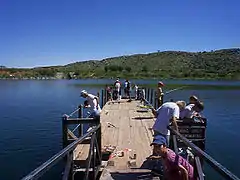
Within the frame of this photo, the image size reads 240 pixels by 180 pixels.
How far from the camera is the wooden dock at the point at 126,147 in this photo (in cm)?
673

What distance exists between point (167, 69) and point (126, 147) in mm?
159416

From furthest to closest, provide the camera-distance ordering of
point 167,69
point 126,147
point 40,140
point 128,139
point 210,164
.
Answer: point 167,69 < point 40,140 < point 128,139 < point 126,147 < point 210,164

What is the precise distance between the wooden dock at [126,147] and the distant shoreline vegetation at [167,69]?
11754cm

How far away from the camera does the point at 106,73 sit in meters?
154

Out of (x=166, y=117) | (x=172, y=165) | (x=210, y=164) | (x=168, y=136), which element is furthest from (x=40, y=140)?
(x=210, y=164)

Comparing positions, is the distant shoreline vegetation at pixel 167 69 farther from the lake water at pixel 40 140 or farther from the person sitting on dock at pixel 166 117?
the person sitting on dock at pixel 166 117

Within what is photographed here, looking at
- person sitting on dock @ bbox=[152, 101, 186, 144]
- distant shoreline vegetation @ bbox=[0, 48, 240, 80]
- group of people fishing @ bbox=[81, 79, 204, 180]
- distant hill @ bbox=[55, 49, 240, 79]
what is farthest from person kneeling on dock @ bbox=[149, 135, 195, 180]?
distant hill @ bbox=[55, 49, 240, 79]

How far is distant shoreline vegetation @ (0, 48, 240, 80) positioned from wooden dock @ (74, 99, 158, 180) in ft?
386

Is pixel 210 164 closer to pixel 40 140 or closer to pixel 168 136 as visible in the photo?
pixel 168 136

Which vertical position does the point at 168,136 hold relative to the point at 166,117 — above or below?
below

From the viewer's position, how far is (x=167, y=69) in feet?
547

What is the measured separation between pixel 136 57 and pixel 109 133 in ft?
620

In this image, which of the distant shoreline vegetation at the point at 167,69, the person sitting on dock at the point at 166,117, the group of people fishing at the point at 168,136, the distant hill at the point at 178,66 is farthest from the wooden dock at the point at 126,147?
the distant hill at the point at 178,66

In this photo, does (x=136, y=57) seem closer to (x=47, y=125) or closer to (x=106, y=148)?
(x=47, y=125)
